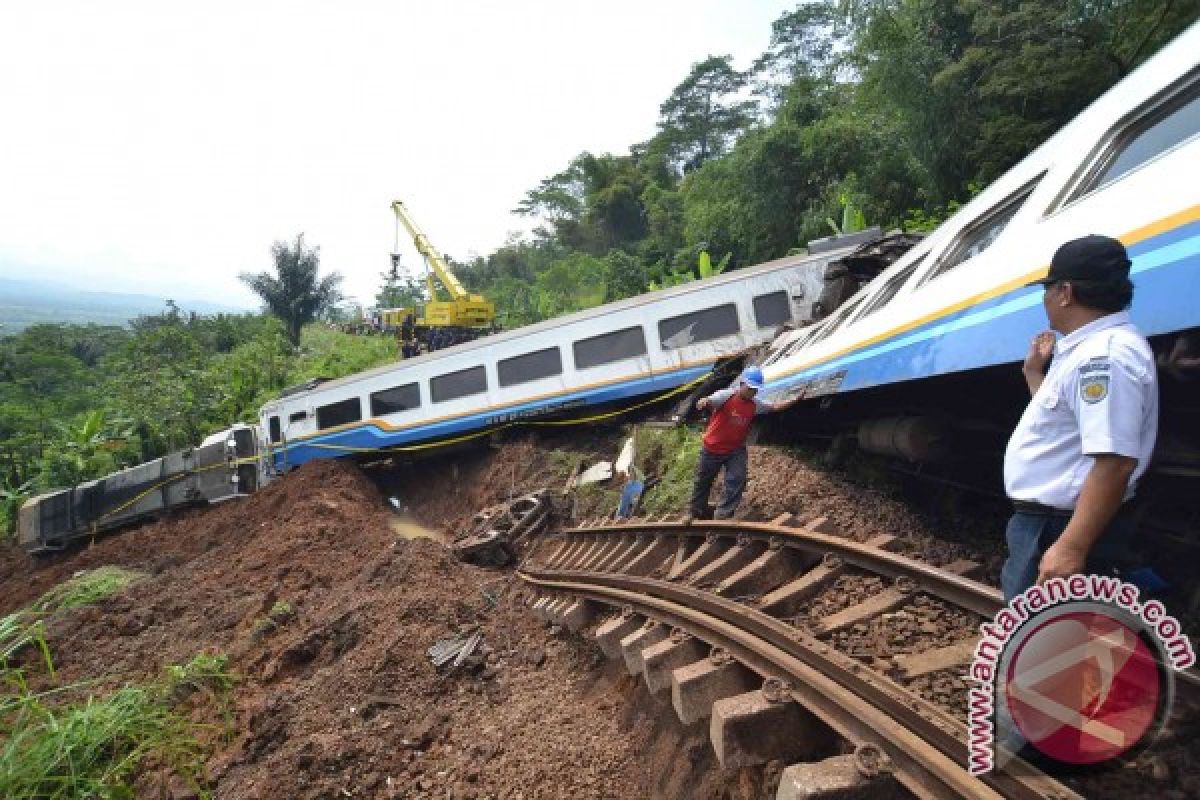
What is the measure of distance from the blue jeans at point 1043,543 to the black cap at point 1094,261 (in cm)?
69

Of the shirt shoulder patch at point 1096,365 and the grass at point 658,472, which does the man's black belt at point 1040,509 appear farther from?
the grass at point 658,472

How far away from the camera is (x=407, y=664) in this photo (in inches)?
197

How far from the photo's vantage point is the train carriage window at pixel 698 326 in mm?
11219

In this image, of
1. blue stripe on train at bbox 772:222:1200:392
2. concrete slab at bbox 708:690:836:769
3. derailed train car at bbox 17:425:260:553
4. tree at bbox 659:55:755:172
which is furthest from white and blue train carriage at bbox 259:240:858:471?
tree at bbox 659:55:755:172

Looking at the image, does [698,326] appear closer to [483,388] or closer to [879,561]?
[483,388]

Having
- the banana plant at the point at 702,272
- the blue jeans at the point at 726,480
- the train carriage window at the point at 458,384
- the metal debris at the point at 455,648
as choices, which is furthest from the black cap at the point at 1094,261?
the banana plant at the point at 702,272

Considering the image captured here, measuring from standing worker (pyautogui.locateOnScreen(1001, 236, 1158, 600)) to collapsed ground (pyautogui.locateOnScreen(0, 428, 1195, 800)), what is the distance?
1.46m

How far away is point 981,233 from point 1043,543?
299 centimetres

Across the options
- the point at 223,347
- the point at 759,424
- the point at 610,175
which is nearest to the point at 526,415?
the point at 759,424

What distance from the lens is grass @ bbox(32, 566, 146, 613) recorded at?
10023mm

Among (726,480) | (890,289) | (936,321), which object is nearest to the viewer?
(936,321)

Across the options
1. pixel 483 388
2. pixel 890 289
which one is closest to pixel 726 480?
pixel 890 289

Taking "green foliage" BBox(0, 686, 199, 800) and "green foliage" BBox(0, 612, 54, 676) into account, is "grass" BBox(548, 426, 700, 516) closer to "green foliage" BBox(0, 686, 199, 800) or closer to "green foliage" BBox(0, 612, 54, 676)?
"green foliage" BBox(0, 686, 199, 800)

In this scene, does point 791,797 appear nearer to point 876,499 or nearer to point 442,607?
point 876,499
